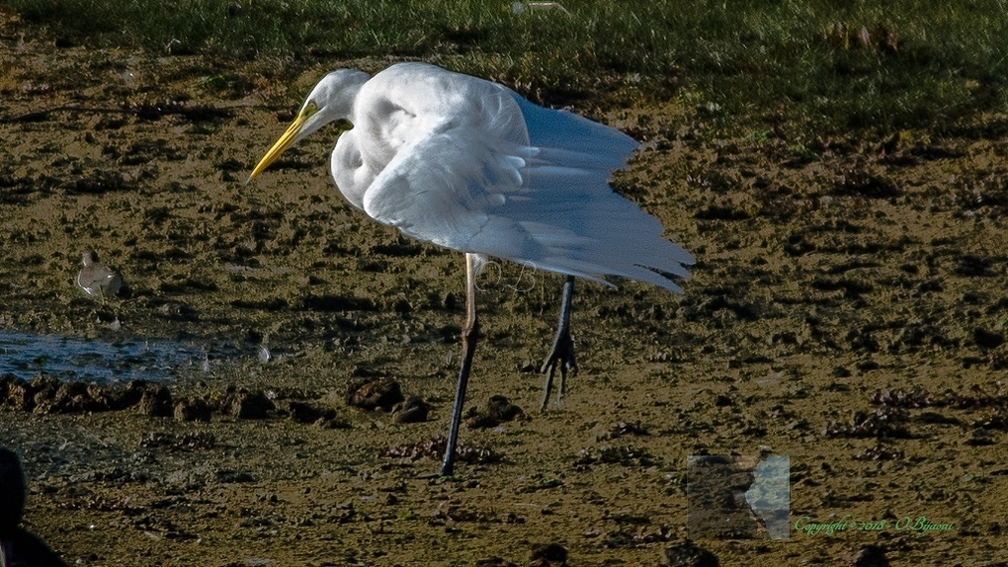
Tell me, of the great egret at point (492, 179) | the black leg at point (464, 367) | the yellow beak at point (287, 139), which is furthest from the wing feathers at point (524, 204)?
the yellow beak at point (287, 139)

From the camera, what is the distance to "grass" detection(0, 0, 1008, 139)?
33.5ft

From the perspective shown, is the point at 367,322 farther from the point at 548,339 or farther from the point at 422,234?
the point at 422,234

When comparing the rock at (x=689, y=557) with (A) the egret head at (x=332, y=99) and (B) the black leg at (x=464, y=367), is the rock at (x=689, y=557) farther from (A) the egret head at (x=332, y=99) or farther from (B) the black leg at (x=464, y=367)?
(A) the egret head at (x=332, y=99)

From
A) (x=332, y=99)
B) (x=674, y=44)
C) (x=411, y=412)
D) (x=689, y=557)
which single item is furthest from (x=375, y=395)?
(x=674, y=44)

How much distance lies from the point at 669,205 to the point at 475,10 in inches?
127

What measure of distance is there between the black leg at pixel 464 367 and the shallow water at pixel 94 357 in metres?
1.30

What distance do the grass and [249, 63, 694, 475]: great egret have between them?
12.4 ft

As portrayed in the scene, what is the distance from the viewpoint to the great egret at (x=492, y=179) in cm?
568

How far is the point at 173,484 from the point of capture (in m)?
6.22

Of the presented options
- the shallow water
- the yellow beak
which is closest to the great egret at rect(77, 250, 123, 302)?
the shallow water

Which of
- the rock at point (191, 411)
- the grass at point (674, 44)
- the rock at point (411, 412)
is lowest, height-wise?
the rock at point (191, 411)

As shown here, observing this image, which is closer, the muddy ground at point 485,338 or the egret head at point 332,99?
the muddy ground at point 485,338

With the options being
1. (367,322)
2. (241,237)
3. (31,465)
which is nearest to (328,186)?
(241,237)

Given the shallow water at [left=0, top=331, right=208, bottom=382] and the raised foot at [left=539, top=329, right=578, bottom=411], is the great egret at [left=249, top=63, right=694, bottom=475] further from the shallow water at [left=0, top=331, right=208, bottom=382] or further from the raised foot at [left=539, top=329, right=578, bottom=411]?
the shallow water at [left=0, top=331, right=208, bottom=382]
